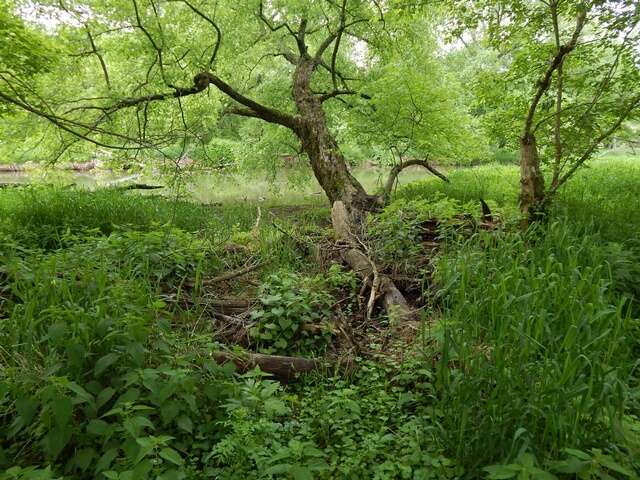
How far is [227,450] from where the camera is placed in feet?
5.49

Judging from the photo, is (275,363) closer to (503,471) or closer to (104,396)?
(104,396)

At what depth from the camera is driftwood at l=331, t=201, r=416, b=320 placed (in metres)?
3.27

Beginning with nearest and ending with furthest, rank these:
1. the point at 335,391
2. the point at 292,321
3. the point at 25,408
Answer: the point at 25,408
the point at 335,391
the point at 292,321

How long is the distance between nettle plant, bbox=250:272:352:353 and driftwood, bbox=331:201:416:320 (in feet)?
1.79

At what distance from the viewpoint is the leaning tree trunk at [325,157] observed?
6993 millimetres

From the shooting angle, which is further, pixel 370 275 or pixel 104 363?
pixel 370 275

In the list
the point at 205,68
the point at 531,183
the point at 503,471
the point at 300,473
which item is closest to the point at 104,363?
the point at 300,473

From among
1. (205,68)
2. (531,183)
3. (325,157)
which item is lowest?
(531,183)

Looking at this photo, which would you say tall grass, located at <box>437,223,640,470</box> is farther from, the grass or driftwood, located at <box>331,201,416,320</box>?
driftwood, located at <box>331,201,416,320</box>

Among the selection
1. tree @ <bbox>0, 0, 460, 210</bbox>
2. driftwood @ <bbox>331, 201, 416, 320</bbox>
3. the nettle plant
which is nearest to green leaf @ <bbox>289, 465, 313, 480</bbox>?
the nettle plant

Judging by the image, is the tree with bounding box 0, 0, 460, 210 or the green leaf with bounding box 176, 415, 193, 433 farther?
the tree with bounding box 0, 0, 460, 210

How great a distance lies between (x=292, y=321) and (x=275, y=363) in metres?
0.37

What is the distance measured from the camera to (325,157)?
24.7ft

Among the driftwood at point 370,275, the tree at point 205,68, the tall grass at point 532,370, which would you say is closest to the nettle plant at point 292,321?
the driftwood at point 370,275
